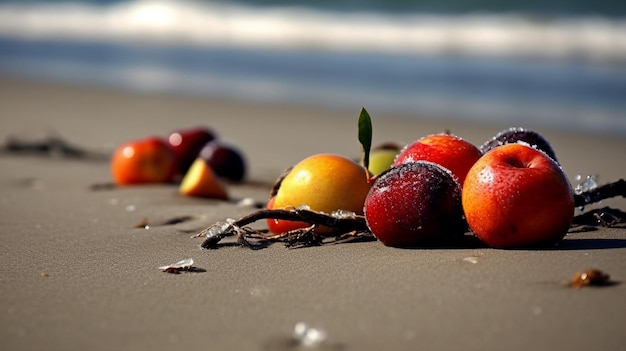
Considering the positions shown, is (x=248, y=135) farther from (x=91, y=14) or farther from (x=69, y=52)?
(x=91, y=14)

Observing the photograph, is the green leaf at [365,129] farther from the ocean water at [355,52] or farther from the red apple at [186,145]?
the ocean water at [355,52]

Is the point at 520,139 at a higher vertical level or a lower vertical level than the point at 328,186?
higher

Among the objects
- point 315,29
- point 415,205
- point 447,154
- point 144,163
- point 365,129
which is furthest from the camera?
point 315,29

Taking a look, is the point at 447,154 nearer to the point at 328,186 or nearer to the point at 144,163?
the point at 328,186

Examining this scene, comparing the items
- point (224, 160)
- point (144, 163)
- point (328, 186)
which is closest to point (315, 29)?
point (224, 160)

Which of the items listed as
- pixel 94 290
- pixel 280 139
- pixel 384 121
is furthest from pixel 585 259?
pixel 384 121
